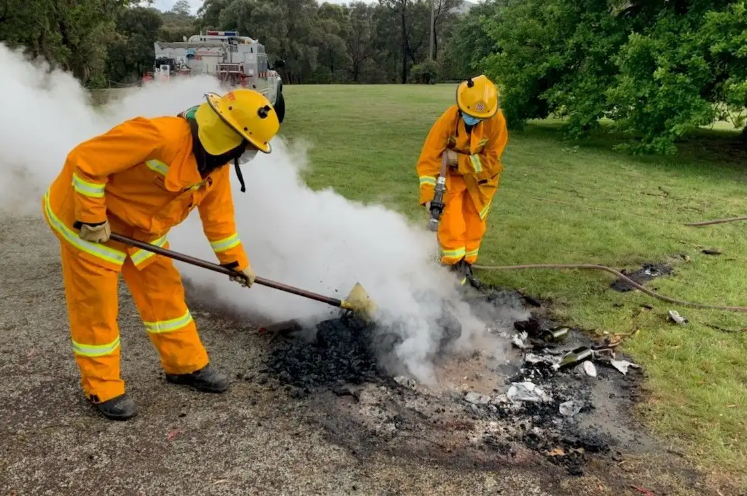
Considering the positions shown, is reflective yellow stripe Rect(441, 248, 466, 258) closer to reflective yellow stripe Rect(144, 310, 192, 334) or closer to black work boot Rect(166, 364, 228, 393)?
→ black work boot Rect(166, 364, 228, 393)

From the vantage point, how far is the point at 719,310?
4.72m

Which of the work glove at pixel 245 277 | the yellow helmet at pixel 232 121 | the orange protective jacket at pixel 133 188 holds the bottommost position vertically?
the work glove at pixel 245 277

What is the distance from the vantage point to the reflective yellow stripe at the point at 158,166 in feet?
9.13

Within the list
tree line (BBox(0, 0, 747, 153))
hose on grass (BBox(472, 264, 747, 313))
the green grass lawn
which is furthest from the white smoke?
tree line (BBox(0, 0, 747, 153))

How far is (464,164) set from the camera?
4.63 metres

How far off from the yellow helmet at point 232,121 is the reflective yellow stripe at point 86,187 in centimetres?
56

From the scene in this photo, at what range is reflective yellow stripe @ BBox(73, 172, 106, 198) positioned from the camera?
2.71 m

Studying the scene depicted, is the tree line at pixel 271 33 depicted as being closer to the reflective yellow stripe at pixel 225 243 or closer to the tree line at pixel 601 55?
the tree line at pixel 601 55

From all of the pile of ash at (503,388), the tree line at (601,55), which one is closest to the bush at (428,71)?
the tree line at (601,55)

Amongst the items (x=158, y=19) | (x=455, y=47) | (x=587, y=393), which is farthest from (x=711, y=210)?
(x=158, y=19)

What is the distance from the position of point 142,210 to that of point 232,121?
2.36 ft

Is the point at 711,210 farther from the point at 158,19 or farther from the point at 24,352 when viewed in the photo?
the point at 158,19

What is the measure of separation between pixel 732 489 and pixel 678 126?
9.41 m

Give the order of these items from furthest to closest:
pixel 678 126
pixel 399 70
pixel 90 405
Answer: pixel 399 70, pixel 678 126, pixel 90 405
